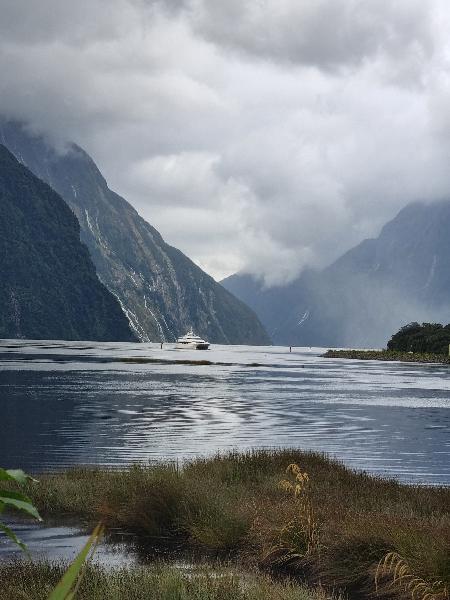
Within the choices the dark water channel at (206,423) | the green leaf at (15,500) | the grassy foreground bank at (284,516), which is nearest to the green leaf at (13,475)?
the green leaf at (15,500)

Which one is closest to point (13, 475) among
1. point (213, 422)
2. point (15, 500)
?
point (15, 500)

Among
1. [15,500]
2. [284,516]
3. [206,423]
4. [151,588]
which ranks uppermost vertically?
[15,500]

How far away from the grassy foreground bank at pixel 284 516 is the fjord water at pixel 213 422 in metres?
8.26

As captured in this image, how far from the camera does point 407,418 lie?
54.5 metres

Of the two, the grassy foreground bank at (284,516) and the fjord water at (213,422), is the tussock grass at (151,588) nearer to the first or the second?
the grassy foreground bank at (284,516)

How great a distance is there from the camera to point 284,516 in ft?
47.4

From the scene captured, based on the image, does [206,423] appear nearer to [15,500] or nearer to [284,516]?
[284,516]

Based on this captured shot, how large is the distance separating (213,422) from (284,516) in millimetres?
33631

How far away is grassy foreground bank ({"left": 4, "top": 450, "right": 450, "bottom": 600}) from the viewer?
12.1 metres

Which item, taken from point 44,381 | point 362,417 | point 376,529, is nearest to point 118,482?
point 376,529

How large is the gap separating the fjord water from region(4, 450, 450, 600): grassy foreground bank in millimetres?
8262

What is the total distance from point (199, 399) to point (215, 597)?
5701 cm

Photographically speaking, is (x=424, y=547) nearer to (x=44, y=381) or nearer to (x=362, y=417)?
(x=362, y=417)

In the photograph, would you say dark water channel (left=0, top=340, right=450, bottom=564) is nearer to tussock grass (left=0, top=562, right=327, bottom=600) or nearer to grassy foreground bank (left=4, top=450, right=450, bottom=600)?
grassy foreground bank (left=4, top=450, right=450, bottom=600)
